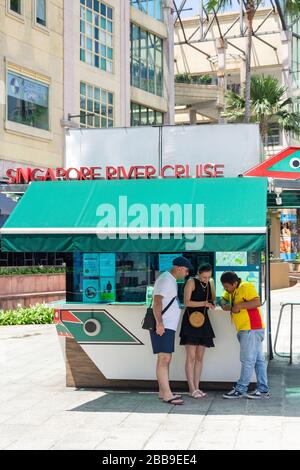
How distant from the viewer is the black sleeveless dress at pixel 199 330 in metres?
8.77

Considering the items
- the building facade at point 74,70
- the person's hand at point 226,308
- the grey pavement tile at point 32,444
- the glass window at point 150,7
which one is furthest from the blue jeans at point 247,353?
the glass window at point 150,7

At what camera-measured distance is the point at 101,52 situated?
2981 cm

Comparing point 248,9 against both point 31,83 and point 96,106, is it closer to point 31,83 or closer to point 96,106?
point 96,106

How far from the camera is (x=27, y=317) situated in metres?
17.8

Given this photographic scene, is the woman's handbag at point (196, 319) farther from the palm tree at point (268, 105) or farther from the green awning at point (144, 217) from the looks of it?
the palm tree at point (268, 105)

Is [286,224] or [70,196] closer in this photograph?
[70,196]

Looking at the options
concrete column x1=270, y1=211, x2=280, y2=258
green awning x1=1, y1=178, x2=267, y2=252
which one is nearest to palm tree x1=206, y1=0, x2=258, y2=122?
concrete column x1=270, y1=211, x2=280, y2=258

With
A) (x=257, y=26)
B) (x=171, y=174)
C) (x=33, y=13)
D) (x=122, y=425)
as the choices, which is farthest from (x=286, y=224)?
(x=122, y=425)

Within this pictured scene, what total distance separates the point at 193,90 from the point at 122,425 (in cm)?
3745

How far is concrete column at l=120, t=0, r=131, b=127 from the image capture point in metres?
31.3

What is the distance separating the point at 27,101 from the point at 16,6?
10.5 feet

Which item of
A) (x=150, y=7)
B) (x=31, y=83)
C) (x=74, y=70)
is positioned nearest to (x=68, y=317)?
(x=31, y=83)

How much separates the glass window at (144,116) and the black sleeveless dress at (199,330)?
25.1 metres
